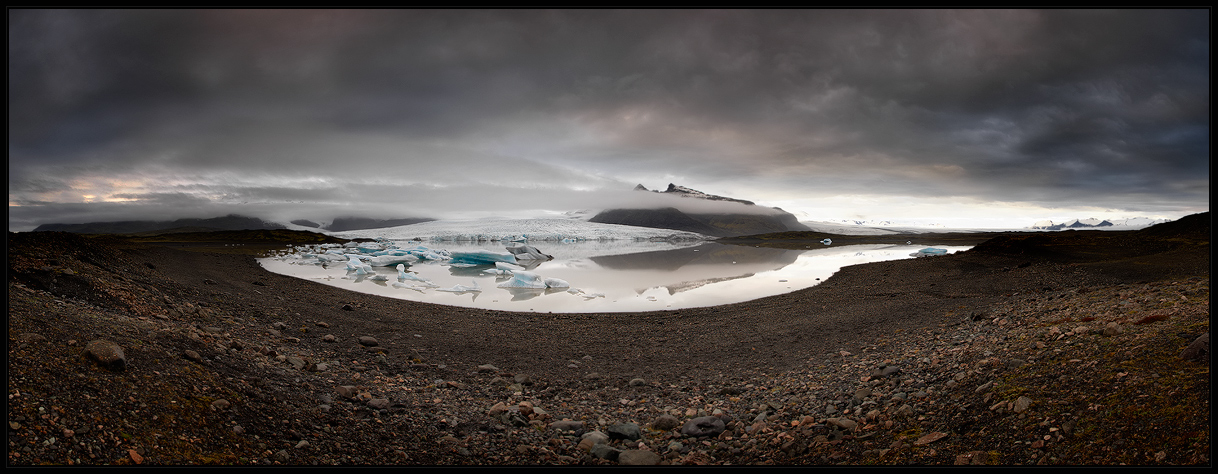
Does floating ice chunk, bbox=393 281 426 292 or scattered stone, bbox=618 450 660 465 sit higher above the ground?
scattered stone, bbox=618 450 660 465

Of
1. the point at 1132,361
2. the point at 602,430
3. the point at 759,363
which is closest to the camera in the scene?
the point at 1132,361

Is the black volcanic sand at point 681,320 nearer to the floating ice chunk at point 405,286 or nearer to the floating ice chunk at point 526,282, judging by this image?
the floating ice chunk at point 405,286

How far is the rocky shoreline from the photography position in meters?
3.23

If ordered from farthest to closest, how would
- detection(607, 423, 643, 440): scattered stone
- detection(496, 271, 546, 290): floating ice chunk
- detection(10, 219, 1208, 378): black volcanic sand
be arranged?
detection(496, 271, 546, 290): floating ice chunk
detection(10, 219, 1208, 378): black volcanic sand
detection(607, 423, 643, 440): scattered stone

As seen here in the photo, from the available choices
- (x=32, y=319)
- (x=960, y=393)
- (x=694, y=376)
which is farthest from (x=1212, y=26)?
(x=32, y=319)

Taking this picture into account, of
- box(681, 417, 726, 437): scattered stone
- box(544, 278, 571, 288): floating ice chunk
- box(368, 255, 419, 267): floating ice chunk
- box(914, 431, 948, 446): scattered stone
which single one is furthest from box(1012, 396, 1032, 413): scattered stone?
box(368, 255, 419, 267): floating ice chunk

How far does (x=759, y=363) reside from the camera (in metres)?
7.33

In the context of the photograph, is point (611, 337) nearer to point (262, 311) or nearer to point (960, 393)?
point (960, 393)

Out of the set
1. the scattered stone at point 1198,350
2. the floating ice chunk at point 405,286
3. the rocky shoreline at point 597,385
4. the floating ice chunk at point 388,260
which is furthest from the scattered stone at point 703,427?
the floating ice chunk at point 388,260

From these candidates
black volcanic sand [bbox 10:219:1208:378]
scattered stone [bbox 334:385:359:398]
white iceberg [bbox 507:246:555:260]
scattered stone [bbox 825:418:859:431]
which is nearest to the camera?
scattered stone [bbox 825:418:859:431]

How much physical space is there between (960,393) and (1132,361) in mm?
1189

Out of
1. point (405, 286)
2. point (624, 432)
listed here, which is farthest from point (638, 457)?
point (405, 286)

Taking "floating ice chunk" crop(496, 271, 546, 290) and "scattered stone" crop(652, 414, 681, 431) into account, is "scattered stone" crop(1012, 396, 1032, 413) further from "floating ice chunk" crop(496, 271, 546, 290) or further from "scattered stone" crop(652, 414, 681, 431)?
"floating ice chunk" crop(496, 271, 546, 290)

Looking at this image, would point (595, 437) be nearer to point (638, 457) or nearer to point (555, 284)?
point (638, 457)
